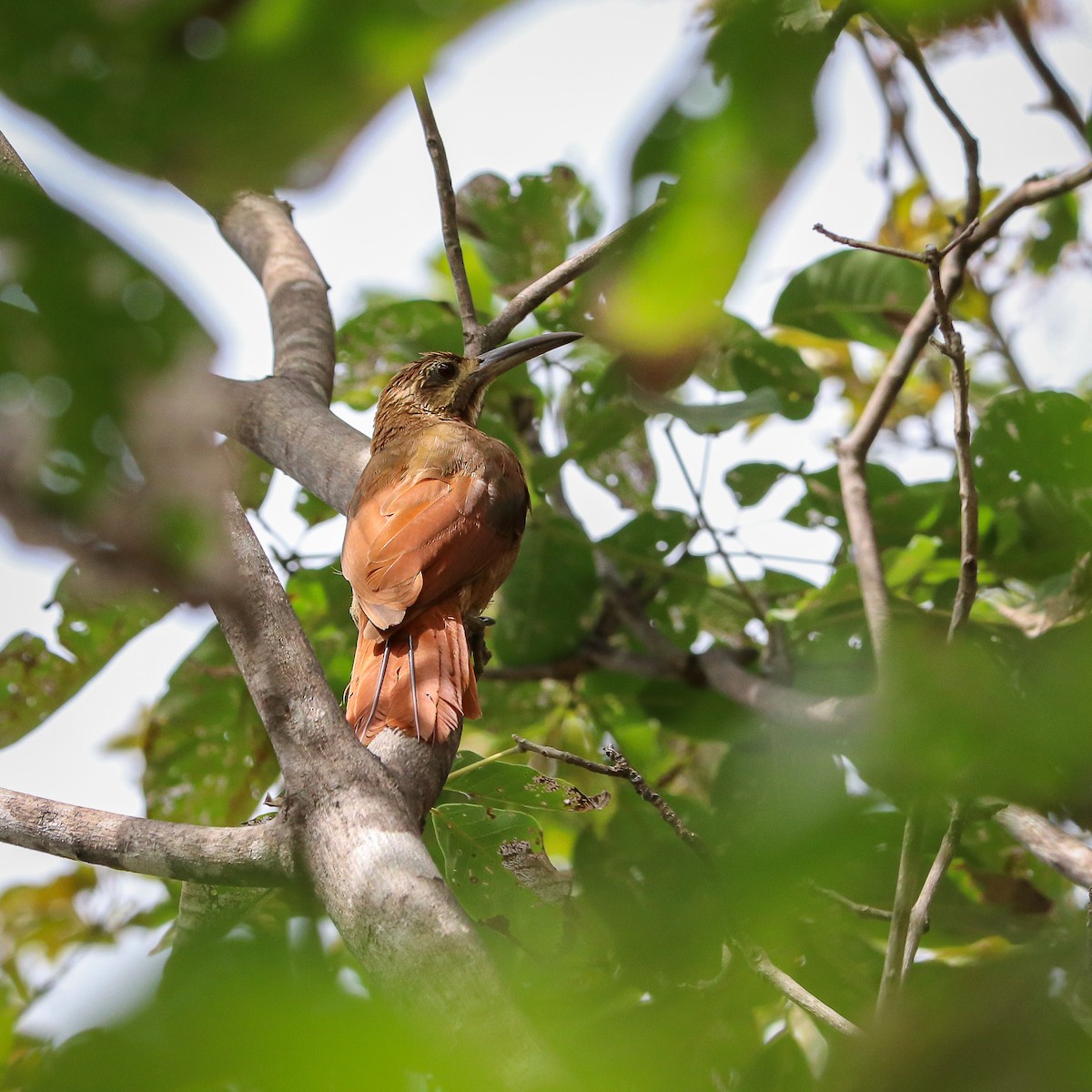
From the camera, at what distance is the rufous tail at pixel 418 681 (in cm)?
195

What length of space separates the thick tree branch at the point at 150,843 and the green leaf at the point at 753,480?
207 cm

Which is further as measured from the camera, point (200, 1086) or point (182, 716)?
point (182, 716)

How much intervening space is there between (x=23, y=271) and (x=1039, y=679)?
1.43 feet

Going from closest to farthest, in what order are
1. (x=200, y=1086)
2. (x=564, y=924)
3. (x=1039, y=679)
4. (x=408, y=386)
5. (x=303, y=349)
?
(x=200, y=1086) → (x=1039, y=679) → (x=564, y=924) → (x=303, y=349) → (x=408, y=386)

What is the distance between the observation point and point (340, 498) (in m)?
2.46

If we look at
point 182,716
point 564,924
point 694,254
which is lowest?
point 564,924

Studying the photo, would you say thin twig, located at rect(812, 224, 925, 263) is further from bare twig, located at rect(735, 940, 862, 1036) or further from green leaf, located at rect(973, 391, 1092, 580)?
bare twig, located at rect(735, 940, 862, 1036)

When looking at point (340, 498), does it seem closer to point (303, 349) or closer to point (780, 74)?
point (303, 349)

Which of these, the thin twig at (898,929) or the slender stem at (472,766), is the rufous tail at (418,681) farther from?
the thin twig at (898,929)

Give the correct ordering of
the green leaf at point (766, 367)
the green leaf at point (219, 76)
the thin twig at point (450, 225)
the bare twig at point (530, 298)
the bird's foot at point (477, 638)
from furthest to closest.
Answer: the green leaf at point (766, 367)
the bird's foot at point (477, 638)
the thin twig at point (450, 225)
the bare twig at point (530, 298)
the green leaf at point (219, 76)

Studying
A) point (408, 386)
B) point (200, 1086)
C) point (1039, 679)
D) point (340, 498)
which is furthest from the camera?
point (408, 386)

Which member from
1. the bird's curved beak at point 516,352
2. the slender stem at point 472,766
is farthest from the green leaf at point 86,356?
the bird's curved beak at point 516,352

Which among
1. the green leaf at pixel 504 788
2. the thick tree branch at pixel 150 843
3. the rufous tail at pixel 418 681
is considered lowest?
the green leaf at pixel 504 788

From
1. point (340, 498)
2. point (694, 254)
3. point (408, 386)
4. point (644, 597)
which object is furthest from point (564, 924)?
point (408, 386)
